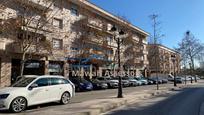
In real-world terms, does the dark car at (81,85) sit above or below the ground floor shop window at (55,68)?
below

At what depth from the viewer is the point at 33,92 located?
1376 cm

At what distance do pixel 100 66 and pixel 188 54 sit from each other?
25.4 m

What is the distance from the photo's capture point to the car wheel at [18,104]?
42.1 feet

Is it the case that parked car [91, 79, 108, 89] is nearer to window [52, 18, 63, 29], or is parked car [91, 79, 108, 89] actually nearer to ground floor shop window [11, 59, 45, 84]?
ground floor shop window [11, 59, 45, 84]

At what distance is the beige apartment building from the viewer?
29.3 m

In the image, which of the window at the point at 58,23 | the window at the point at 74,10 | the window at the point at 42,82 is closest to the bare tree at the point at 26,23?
the window at the point at 42,82

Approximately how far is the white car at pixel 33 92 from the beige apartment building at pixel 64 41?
11.4m

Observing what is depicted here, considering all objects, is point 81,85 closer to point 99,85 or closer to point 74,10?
point 99,85

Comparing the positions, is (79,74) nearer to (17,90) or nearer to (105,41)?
(105,41)

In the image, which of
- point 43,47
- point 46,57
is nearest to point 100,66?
point 46,57

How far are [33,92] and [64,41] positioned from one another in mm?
26923

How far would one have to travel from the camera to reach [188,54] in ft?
216

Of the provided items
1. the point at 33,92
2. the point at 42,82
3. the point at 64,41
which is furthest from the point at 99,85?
the point at 33,92

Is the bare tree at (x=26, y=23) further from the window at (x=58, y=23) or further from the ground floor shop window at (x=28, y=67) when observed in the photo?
the window at (x=58, y=23)
